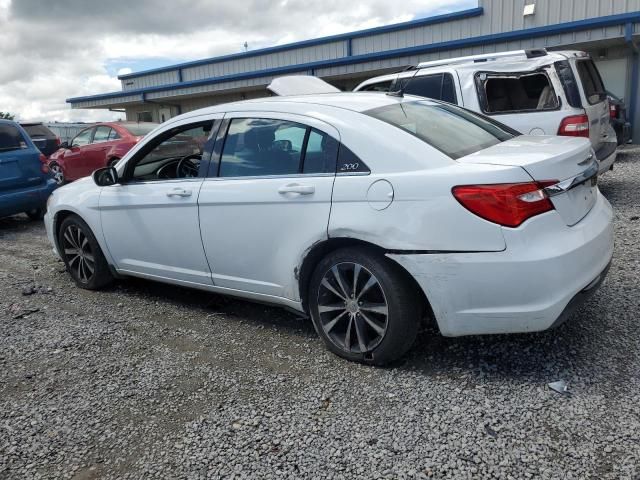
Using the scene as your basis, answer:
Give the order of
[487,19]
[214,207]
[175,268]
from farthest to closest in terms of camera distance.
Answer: [487,19]
[175,268]
[214,207]

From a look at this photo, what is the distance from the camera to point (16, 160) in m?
8.11

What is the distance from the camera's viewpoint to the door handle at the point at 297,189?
10.4 feet

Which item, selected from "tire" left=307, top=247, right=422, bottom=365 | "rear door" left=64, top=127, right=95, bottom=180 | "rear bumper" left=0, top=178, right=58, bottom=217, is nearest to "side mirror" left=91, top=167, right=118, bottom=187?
"tire" left=307, top=247, right=422, bottom=365

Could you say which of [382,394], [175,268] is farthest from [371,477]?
[175,268]

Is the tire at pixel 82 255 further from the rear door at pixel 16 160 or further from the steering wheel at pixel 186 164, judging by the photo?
the rear door at pixel 16 160

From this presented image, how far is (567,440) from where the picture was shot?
2.38m

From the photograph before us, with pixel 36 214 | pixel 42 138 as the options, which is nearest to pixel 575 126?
pixel 36 214

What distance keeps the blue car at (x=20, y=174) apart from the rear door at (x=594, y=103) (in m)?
7.78

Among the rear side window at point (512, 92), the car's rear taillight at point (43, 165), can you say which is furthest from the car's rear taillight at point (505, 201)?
the car's rear taillight at point (43, 165)

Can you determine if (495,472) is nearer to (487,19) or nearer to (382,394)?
(382,394)

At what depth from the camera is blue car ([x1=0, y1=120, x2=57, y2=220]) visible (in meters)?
7.97

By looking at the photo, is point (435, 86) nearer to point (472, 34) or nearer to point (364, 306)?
point (364, 306)

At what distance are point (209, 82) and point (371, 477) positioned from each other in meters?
Result: 20.5

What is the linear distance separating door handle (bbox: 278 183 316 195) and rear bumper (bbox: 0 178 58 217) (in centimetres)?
638
